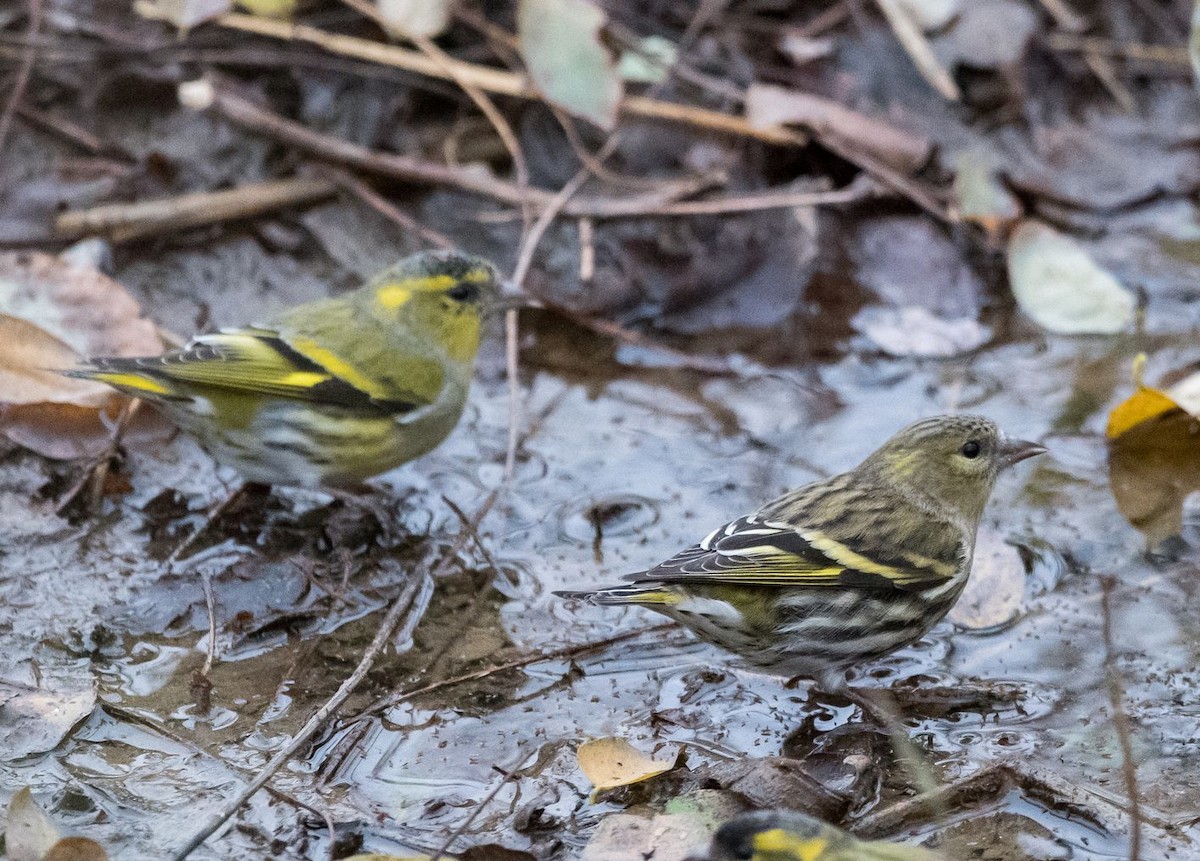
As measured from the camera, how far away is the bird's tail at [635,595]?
3.52 metres

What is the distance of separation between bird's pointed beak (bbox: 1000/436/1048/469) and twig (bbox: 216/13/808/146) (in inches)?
90.9

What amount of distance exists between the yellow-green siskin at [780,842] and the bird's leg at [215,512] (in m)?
2.11

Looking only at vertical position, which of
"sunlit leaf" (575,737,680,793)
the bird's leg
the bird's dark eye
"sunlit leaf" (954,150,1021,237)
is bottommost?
the bird's leg

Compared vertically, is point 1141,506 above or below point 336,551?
above

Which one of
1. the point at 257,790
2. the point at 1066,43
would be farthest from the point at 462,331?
the point at 1066,43

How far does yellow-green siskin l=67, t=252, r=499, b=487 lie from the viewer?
4457 millimetres

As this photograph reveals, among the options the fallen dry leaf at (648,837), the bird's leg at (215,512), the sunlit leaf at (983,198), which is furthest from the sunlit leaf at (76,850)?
the sunlit leaf at (983,198)

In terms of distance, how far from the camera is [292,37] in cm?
612

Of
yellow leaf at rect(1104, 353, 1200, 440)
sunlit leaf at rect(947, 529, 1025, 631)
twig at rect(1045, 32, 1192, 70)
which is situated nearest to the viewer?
sunlit leaf at rect(947, 529, 1025, 631)

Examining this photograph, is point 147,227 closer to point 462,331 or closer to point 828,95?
point 462,331

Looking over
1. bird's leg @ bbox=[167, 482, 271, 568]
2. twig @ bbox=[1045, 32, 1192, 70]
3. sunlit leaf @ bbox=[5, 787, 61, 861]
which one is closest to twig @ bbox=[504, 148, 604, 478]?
bird's leg @ bbox=[167, 482, 271, 568]

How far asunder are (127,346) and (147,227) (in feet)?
2.84

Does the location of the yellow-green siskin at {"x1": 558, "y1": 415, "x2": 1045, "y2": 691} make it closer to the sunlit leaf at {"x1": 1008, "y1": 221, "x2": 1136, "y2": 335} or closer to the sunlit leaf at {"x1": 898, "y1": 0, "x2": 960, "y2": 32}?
the sunlit leaf at {"x1": 1008, "y1": 221, "x2": 1136, "y2": 335}

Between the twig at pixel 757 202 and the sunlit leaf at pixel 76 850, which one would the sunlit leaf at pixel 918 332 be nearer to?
the twig at pixel 757 202
